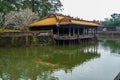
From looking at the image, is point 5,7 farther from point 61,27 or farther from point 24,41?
point 24,41

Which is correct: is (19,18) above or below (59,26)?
above

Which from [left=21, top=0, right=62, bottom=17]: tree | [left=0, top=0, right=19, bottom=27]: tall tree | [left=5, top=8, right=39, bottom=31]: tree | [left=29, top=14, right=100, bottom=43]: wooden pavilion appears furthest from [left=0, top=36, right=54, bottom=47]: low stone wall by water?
[left=21, top=0, right=62, bottom=17]: tree

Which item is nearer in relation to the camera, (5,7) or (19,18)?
(5,7)

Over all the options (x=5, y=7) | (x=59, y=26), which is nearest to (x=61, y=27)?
(x=59, y=26)

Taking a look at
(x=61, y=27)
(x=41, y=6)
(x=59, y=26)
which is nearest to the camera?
(x=59, y=26)

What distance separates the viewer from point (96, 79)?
14008 mm

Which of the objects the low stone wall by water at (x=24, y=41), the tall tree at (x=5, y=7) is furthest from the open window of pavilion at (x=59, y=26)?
the tall tree at (x=5, y=7)

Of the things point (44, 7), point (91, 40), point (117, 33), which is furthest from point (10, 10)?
point (117, 33)

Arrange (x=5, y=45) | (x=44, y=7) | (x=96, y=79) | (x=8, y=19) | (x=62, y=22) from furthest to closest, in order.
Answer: (x=44, y=7), (x=8, y=19), (x=62, y=22), (x=5, y=45), (x=96, y=79)

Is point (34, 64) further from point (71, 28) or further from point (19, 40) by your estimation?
point (71, 28)

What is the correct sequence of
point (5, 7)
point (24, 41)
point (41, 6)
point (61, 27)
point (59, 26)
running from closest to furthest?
point (24, 41), point (59, 26), point (61, 27), point (5, 7), point (41, 6)

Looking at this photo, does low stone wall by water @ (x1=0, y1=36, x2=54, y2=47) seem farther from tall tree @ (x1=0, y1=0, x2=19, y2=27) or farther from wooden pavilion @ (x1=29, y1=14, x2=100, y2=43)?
tall tree @ (x1=0, y1=0, x2=19, y2=27)

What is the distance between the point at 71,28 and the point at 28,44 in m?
9.89

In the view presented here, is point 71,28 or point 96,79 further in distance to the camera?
point 71,28
